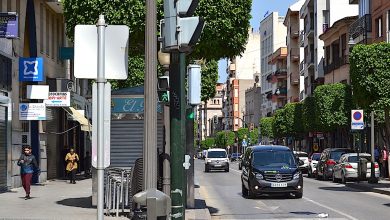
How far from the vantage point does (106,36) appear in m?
7.59

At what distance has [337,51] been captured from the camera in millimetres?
66688

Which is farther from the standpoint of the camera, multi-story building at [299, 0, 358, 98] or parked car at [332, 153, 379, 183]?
multi-story building at [299, 0, 358, 98]

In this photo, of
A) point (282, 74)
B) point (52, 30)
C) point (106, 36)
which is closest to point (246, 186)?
point (52, 30)

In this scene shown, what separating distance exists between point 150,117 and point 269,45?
407 feet

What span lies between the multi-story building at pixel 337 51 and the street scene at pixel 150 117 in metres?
5.03

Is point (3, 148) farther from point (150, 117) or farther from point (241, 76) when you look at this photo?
point (241, 76)

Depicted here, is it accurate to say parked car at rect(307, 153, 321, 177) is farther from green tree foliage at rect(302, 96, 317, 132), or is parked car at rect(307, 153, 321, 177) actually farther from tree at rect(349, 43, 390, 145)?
tree at rect(349, 43, 390, 145)

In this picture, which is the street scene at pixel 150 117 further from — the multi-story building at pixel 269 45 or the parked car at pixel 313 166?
the multi-story building at pixel 269 45

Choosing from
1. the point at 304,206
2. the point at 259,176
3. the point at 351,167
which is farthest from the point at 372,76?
the point at 304,206

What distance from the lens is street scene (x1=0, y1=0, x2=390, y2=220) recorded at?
9.09 meters

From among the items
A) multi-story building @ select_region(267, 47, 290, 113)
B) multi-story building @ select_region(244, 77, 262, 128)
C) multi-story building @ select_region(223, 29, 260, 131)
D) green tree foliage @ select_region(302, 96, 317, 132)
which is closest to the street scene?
green tree foliage @ select_region(302, 96, 317, 132)

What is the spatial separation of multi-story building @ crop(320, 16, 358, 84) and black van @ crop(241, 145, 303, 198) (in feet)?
114

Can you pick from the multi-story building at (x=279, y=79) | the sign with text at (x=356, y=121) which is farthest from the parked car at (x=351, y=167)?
the multi-story building at (x=279, y=79)

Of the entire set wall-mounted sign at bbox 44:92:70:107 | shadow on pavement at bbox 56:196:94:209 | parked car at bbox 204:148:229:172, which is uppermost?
wall-mounted sign at bbox 44:92:70:107
